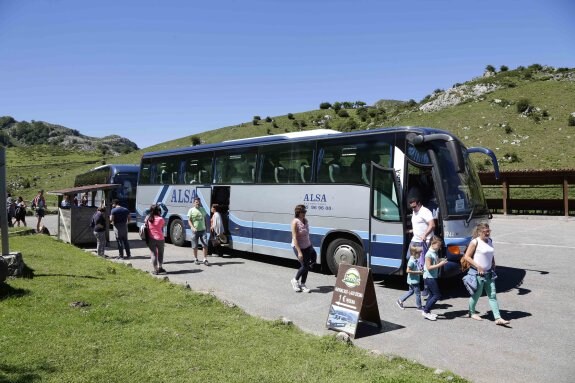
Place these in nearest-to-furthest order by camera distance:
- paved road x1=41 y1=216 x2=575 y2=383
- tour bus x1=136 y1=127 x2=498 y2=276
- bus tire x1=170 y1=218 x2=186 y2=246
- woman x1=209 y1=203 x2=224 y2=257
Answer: paved road x1=41 y1=216 x2=575 y2=383
tour bus x1=136 y1=127 x2=498 y2=276
woman x1=209 y1=203 x2=224 y2=257
bus tire x1=170 y1=218 x2=186 y2=246

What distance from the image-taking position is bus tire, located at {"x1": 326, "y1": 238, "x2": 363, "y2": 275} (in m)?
10.3

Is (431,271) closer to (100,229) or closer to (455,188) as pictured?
(455,188)

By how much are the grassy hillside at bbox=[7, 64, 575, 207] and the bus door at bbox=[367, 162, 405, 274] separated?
3593 centimetres

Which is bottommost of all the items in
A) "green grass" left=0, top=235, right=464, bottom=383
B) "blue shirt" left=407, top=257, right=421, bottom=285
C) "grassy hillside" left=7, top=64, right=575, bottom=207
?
"green grass" left=0, top=235, right=464, bottom=383

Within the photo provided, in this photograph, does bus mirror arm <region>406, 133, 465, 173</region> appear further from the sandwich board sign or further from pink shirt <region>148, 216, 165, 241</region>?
pink shirt <region>148, 216, 165, 241</region>

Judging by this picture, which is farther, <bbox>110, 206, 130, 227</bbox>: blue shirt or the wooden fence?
the wooden fence

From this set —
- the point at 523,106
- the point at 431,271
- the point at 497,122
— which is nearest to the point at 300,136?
the point at 431,271

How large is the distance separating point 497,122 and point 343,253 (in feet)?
163

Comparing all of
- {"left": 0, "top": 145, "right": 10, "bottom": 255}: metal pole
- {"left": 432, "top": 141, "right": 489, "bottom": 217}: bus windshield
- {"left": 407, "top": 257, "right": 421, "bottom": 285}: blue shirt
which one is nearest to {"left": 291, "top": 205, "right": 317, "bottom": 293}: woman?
{"left": 407, "top": 257, "right": 421, "bottom": 285}: blue shirt

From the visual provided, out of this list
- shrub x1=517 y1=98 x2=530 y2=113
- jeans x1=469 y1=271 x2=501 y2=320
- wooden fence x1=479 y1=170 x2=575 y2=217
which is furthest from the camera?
shrub x1=517 y1=98 x2=530 y2=113

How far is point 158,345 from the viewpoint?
222 inches

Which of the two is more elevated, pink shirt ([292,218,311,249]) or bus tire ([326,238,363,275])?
pink shirt ([292,218,311,249])

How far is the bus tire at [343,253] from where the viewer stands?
10336mm

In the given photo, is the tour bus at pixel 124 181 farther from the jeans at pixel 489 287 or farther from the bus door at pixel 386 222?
the jeans at pixel 489 287
